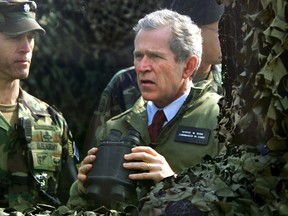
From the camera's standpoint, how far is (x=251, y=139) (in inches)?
104

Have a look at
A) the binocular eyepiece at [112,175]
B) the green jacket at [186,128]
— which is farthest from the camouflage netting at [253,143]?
the green jacket at [186,128]

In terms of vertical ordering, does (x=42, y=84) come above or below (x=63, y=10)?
below

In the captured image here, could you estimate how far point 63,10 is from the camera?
7.75 m

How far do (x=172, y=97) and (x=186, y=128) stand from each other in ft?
0.71

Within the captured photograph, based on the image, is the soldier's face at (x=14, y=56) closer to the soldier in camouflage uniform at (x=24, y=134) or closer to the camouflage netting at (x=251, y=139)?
the soldier in camouflage uniform at (x=24, y=134)

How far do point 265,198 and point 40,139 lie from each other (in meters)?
3.23

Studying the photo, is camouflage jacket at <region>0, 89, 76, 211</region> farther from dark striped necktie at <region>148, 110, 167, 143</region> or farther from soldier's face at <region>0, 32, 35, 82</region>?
dark striped necktie at <region>148, 110, 167, 143</region>

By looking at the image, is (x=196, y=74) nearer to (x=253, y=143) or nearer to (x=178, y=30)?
(x=178, y=30)

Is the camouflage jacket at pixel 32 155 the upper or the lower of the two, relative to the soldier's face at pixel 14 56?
lower

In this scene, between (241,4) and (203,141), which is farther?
(203,141)

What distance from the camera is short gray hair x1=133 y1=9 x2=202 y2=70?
4.57 m

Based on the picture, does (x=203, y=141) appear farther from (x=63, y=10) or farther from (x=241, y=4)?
(x=63, y=10)

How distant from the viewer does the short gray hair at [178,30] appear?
180 inches

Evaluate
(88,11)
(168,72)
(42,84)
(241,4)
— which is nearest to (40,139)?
(168,72)
